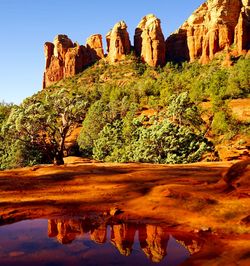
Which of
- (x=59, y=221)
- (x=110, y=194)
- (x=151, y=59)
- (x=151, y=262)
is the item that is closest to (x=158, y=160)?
(x=110, y=194)

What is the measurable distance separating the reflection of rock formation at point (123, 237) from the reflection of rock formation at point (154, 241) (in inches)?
8.2

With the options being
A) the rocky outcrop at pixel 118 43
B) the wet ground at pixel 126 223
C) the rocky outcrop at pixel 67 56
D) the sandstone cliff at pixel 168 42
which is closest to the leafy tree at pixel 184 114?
the wet ground at pixel 126 223

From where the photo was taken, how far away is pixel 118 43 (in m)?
110

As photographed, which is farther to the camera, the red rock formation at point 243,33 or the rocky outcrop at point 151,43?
the rocky outcrop at point 151,43

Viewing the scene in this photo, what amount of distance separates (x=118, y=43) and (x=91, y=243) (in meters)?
107

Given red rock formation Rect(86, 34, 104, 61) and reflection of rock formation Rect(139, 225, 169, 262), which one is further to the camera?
red rock formation Rect(86, 34, 104, 61)

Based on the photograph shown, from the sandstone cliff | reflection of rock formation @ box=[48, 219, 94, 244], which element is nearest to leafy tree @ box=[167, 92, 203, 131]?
reflection of rock formation @ box=[48, 219, 94, 244]

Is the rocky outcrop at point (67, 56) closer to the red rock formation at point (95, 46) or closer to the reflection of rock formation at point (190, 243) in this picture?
the red rock formation at point (95, 46)

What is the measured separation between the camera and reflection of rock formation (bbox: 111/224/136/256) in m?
7.07

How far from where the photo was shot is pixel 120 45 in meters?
110

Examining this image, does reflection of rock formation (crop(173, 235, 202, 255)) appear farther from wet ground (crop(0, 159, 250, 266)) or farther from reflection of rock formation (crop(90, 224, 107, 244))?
reflection of rock formation (crop(90, 224, 107, 244))

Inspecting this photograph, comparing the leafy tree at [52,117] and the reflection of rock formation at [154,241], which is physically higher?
the leafy tree at [52,117]

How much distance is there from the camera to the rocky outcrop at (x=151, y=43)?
355 feet

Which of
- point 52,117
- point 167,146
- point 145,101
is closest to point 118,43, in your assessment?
point 145,101
